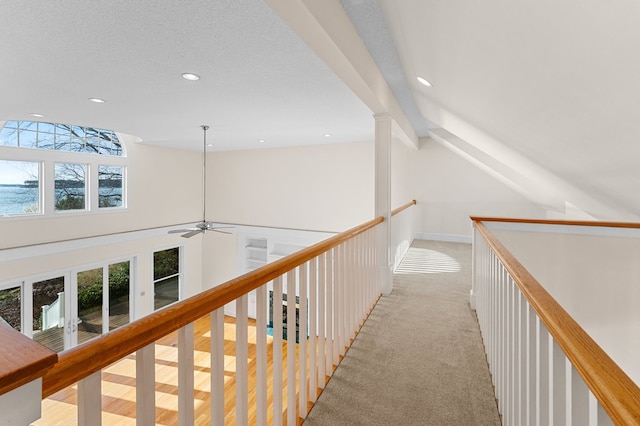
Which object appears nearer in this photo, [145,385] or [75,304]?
[145,385]

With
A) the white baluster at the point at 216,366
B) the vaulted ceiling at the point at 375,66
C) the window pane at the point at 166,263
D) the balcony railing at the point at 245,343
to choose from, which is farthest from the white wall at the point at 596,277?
the window pane at the point at 166,263

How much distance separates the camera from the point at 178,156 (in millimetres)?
7637

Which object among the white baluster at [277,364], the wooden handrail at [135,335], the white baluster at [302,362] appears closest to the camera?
the wooden handrail at [135,335]

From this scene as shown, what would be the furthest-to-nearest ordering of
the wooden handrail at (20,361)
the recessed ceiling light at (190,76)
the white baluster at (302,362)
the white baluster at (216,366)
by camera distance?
the recessed ceiling light at (190,76) → the white baluster at (302,362) → the white baluster at (216,366) → the wooden handrail at (20,361)

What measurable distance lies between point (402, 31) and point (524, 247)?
2472 millimetres

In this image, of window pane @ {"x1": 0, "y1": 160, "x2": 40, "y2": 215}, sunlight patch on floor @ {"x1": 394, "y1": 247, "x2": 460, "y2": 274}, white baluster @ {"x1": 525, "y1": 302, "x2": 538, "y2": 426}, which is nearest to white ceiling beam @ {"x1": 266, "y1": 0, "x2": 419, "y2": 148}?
white baluster @ {"x1": 525, "y1": 302, "x2": 538, "y2": 426}

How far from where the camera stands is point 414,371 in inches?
79.1

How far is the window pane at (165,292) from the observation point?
7.26 meters

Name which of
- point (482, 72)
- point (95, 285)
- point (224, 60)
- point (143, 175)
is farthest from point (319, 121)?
point (95, 285)

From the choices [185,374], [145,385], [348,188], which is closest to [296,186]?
[348,188]

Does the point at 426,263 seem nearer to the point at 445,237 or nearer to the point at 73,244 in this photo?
the point at 445,237

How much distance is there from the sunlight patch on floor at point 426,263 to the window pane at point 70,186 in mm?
5979

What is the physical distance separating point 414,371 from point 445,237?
5.02 metres

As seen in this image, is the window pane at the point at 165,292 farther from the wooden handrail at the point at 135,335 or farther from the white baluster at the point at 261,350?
the wooden handrail at the point at 135,335
